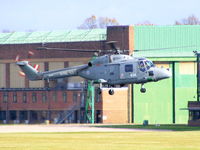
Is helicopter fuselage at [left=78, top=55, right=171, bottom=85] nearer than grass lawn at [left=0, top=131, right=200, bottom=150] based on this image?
No

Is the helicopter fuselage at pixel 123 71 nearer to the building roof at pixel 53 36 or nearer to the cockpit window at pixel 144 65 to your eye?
the cockpit window at pixel 144 65

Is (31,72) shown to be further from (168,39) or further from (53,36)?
(53,36)

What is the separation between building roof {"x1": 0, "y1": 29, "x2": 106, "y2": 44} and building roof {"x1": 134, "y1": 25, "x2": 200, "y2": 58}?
279 inches

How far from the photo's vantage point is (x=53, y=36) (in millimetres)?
176250

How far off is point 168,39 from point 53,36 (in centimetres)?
2354

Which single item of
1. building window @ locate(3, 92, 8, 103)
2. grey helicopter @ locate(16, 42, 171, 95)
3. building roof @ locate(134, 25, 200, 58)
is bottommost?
building window @ locate(3, 92, 8, 103)

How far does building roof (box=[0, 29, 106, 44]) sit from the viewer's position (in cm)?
17150

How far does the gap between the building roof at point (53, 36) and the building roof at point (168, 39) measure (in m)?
7.10

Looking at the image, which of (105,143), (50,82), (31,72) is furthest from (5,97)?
(105,143)

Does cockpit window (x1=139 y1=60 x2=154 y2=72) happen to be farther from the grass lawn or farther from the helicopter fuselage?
the grass lawn

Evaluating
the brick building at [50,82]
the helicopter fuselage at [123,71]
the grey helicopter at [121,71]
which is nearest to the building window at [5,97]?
the brick building at [50,82]

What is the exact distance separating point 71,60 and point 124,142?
78.8m

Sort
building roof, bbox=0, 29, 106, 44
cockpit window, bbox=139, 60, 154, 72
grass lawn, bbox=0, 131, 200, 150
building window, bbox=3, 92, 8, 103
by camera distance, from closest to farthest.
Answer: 1. grass lawn, bbox=0, 131, 200, 150
2. cockpit window, bbox=139, 60, 154, 72
3. building roof, bbox=0, 29, 106, 44
4. building window, bbox=3, 92, 8, 103

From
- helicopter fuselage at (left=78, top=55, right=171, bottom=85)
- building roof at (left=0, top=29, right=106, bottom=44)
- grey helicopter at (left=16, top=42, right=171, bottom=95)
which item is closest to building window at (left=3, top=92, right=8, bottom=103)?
building roof at (left=0, top=29, right=106, bottom=44)
